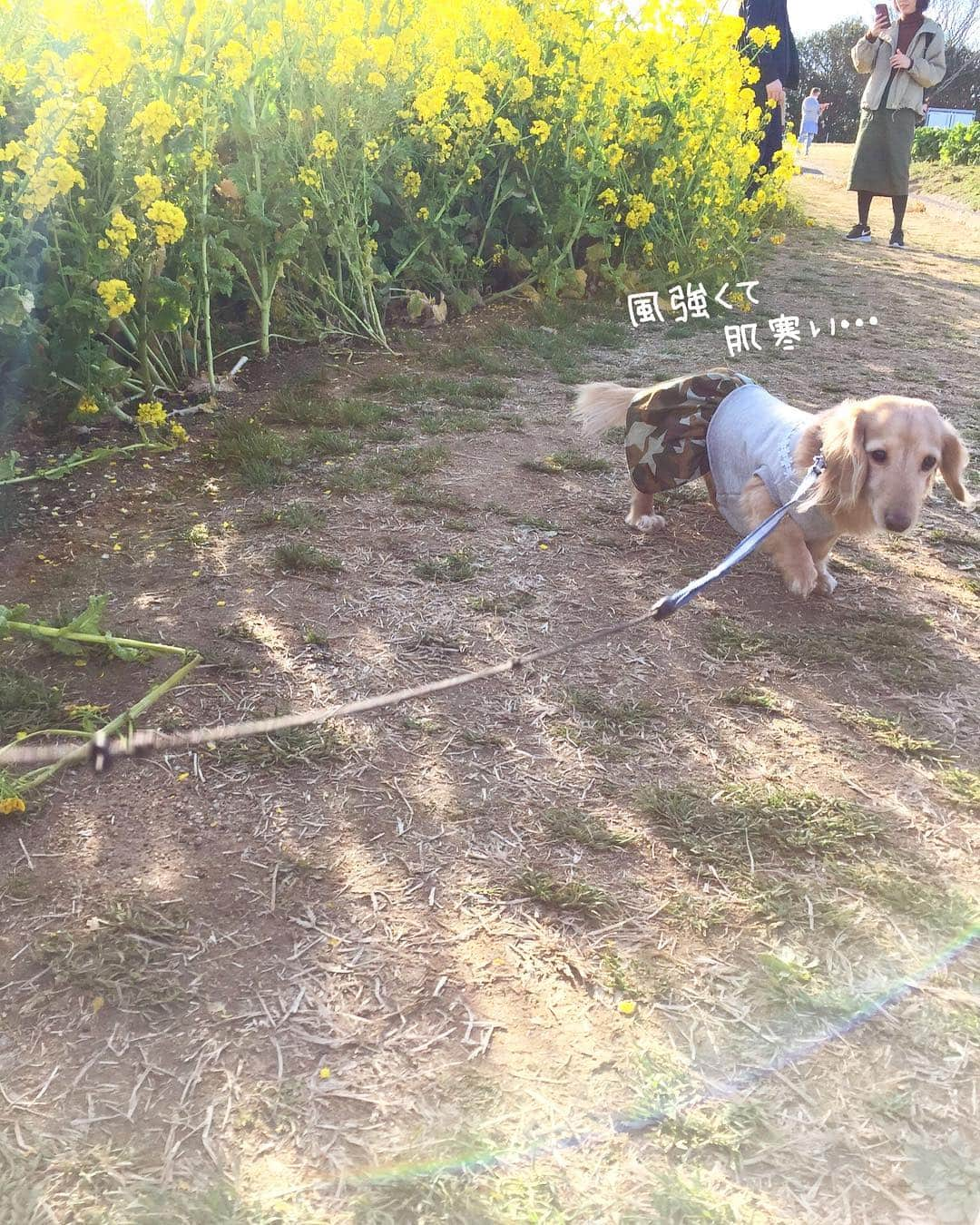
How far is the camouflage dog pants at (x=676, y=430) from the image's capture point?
124 inches

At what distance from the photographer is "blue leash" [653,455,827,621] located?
1.87 metres

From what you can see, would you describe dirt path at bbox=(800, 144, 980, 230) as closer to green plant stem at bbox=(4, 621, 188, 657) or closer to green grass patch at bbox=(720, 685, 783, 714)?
green grass patch at bbox=(720, 685, 783, 714)

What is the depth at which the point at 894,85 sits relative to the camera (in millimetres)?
8203

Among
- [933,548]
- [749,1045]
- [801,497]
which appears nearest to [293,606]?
[801,497]

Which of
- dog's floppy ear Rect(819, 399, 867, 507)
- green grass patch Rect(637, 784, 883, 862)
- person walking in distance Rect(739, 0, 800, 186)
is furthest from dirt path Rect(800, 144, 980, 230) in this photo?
green grass patch Rect(637, 784, 883, 862)

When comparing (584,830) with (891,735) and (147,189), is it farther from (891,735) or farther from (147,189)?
(147,189)

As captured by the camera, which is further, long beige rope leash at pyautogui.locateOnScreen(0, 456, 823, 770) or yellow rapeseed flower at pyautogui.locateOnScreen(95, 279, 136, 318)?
yellow rapeseed flower at pyautogui.locateOnScreen(95, 279, 136, 318)

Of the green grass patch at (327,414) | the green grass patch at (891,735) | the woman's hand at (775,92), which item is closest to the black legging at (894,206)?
the woman's hand at (775,92)

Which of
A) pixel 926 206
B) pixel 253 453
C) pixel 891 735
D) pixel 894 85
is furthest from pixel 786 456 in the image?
pixel 926 206

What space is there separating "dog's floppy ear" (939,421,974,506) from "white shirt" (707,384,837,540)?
34cm

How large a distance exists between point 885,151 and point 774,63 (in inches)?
53.2

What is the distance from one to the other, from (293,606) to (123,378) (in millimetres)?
1464

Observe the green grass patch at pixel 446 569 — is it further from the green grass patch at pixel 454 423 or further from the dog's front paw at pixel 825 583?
the green grass patch at pixel 454 423

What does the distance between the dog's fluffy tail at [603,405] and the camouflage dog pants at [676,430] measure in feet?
0.67
